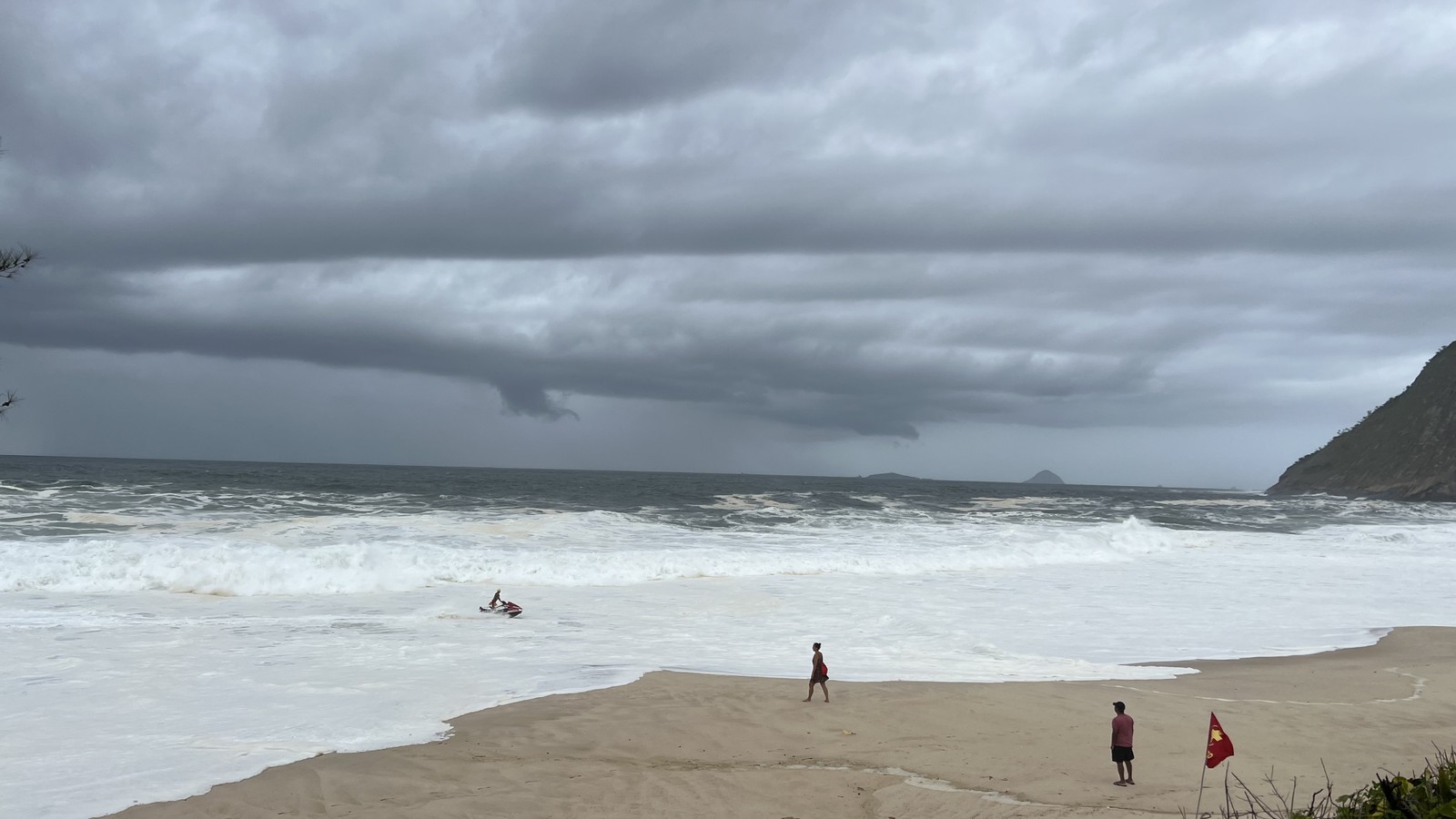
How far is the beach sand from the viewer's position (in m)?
8.05

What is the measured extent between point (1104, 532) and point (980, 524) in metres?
7.42

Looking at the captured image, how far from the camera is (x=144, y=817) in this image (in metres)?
7.74

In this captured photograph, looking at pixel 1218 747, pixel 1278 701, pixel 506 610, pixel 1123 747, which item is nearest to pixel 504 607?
pixel 506 610

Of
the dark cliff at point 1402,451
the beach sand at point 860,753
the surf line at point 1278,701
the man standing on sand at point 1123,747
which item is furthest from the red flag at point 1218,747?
the dark cliff at point 1402,451

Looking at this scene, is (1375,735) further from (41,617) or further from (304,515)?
(304,515)

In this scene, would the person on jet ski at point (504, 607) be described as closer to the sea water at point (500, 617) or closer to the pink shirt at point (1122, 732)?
the sea water at point (500, 617)

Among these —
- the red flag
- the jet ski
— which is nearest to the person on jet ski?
the jet ski

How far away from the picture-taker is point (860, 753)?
962 cm

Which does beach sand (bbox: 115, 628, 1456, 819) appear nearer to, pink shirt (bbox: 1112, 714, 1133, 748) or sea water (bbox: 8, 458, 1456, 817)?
pink shirt (bbox: 1112, 714, 1133, 748)

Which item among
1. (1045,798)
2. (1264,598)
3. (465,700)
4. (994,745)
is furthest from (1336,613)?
(465,700)

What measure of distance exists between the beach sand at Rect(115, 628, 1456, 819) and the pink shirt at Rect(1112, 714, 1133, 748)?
0.38m

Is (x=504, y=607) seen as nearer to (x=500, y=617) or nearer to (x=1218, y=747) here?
(x=500, y=617)

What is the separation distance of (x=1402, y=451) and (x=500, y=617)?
110m

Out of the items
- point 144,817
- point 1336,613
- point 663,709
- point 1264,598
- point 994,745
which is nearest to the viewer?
point 144,817
